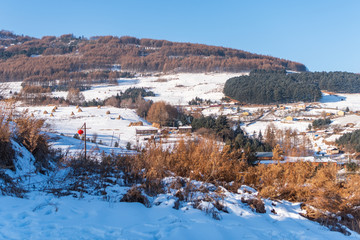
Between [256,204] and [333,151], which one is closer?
[256,204]

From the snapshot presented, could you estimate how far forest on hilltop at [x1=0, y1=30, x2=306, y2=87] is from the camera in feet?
339

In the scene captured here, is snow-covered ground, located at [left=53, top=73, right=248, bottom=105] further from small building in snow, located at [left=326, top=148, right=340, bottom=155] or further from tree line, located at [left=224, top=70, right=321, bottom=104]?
small building in snow, located at [left=326, top=148, right=340, bottom=155]

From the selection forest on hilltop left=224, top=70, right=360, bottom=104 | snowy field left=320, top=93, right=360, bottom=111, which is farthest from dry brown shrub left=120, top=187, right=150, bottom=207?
forest on hilltop left=224, top=70, right=360, bottom=104

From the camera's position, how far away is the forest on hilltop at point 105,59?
103 m

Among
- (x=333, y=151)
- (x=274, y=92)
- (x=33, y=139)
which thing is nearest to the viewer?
(x=33, y=139)

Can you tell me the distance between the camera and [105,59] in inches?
5492

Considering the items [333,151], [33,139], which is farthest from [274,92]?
[33,139]

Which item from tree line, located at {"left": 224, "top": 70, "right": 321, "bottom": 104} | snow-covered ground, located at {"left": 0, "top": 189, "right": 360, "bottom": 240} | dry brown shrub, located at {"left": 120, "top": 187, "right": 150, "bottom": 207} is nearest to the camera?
snow-covered ground, located at {"left": 0, "top": 189, "right": 360, "bottom": 240}

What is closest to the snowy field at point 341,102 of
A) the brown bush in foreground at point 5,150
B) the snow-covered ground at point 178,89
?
the snow-covered ground at point 178,89

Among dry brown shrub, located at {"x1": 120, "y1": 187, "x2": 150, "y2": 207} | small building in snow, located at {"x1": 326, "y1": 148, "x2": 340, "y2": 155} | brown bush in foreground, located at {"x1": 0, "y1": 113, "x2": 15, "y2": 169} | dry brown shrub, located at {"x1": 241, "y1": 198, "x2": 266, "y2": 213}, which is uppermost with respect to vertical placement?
brown bush in foreground, located at {"x1": 0, "y1": 113, "x2": 15, "y2": 169}

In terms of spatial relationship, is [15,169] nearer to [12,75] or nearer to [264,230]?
[264,230]

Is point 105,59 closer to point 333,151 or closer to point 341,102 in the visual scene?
point 341,102

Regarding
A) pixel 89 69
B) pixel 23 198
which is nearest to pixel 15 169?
pixel 23 198

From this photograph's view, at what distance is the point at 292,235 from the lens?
11.0 ft
